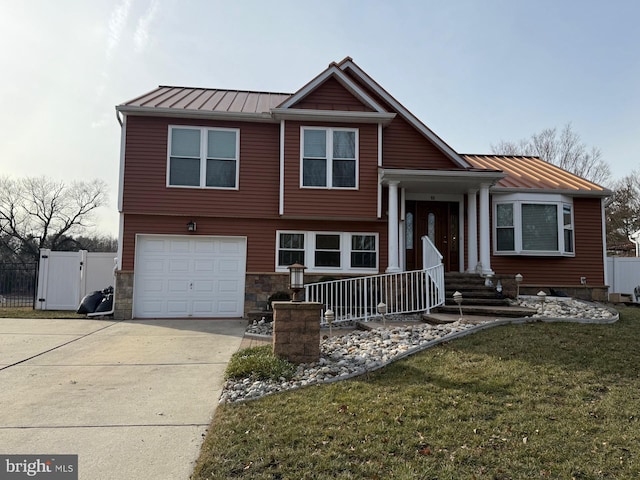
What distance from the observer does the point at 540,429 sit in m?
3.29

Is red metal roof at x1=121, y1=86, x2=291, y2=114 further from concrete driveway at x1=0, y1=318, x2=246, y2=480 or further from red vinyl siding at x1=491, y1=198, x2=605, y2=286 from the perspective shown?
red vinyl siding at x1=491, y1=198, x2=605, y2=286

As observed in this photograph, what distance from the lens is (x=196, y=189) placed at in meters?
10.8

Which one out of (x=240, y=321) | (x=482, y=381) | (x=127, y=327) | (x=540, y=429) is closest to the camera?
(x=540, y=429)

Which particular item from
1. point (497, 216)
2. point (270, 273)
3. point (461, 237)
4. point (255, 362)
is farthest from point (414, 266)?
point (255, 362)

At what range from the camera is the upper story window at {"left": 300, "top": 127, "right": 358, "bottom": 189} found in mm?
10805

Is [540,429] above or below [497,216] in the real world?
below

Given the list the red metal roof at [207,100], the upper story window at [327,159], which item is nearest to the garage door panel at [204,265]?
the upper story window at [327,159]

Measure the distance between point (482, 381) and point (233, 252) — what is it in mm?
7946

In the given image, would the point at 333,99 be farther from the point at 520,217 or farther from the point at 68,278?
the point at 68,278

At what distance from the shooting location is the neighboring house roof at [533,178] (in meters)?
12.0

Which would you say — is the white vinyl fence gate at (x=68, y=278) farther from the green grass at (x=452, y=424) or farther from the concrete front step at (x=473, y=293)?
the green grass at (x=452, y=424)

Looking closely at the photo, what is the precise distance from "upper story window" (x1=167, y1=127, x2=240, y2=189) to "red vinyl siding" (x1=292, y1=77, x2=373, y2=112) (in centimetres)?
224

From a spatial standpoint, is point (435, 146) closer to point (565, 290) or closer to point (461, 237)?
point (461, 237)

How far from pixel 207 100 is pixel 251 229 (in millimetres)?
4247
